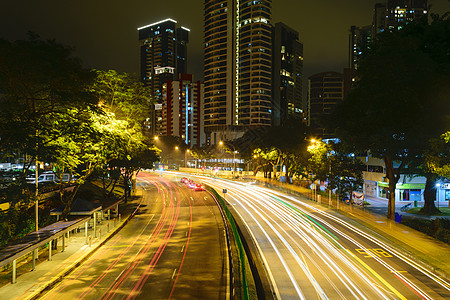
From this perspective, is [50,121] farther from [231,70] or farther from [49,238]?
[231,70]

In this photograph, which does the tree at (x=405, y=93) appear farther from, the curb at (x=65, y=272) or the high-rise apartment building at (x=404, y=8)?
the high-rise apartment building at (x=404, y=8)

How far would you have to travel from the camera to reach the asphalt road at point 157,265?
15.4 metres

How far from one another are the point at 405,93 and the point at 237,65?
137620 millimetres

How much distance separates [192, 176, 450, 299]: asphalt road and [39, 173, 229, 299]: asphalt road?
339cm

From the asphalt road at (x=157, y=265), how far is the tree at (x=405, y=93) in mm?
17100

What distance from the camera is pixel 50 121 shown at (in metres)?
19.4

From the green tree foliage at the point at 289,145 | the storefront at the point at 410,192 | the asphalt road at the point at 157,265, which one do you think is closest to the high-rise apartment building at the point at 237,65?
the green tree foliage at the point at 289,145

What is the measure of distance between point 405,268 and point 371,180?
36.8 m

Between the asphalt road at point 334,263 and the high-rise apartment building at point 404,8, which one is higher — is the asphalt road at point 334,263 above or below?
below

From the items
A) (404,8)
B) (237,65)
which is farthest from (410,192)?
(404,8)

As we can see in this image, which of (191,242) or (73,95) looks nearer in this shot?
(73,95)

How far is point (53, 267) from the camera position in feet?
61.3

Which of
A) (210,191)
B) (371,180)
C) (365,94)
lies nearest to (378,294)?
(365,94)

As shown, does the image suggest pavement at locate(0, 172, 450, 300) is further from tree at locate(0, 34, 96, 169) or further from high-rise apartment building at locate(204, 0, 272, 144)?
high-rise apartment building at locate(204, 0, 272, 144)
